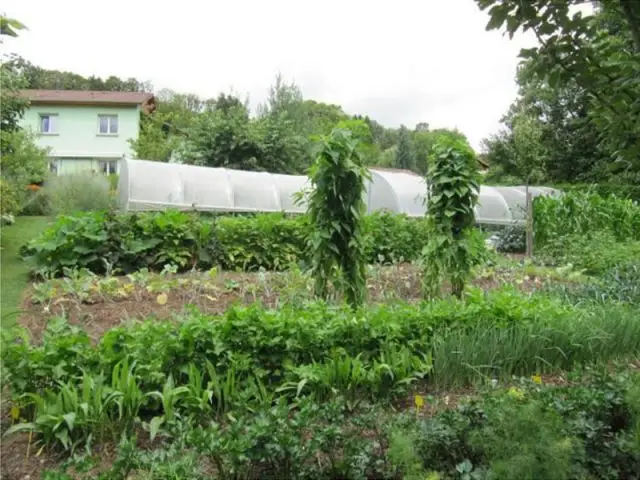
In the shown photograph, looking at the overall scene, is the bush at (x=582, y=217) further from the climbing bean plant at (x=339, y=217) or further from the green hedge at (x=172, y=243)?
the climbing bean plant at (x=339, y=217)

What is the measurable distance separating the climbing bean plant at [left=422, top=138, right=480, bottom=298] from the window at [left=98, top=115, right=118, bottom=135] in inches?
967

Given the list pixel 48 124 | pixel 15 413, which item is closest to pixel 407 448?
pixel 15 413

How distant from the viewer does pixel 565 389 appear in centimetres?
255

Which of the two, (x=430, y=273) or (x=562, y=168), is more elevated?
(x=562, y=168)

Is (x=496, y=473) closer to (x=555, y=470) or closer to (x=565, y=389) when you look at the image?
(x=555, y=470)

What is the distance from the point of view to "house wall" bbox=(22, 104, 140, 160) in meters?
26.3

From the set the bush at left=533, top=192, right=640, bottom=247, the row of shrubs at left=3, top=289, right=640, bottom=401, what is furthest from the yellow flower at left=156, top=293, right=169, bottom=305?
the bush at left=533, top=192, right=640, bottom=247

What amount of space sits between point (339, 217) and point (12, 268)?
15.6 ft

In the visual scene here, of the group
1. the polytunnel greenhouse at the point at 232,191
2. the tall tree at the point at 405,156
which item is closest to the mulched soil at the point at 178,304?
the polytunnel greenhouse at the point at 232,191

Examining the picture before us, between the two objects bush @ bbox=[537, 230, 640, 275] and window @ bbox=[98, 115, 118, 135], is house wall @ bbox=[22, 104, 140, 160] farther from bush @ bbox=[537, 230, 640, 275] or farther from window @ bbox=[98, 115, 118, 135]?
bush @ bbox=[537, 230, 640, 275]

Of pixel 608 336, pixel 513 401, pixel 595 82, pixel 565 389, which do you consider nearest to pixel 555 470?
pixel 513 401

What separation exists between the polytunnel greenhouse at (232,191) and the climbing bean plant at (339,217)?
18.1 feet

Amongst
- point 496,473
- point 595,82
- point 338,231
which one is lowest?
point 496,473

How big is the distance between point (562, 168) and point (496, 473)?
22202 millimetres
